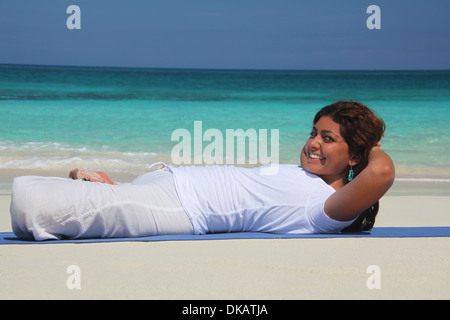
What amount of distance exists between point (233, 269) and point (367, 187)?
673 mm

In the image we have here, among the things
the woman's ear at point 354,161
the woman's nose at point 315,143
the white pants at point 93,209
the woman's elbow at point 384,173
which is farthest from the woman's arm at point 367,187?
the white pants at point 93,209

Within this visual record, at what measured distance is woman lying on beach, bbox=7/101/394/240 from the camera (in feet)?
8.80

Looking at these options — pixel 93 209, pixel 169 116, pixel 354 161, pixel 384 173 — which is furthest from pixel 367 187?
pixel 169 116

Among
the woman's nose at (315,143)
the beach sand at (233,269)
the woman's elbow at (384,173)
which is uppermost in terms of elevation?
the woman's nose at (315,143)

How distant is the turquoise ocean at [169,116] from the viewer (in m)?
7.44

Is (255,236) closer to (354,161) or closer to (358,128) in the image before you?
(354,161)

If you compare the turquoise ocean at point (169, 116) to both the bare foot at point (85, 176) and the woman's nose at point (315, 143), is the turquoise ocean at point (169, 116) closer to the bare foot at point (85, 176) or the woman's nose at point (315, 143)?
the bare foot at point (85, 176)

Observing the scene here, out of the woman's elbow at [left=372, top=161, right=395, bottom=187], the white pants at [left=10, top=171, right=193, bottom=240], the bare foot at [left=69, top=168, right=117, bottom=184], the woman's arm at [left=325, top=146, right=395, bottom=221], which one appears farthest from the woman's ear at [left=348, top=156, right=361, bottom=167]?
the bare foot at [left=69, top=168, right=117, bottom=184]

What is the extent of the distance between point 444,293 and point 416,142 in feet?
24.4
